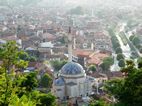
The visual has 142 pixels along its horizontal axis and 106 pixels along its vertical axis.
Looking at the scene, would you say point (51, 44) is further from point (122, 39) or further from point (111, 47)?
point (122, 39)

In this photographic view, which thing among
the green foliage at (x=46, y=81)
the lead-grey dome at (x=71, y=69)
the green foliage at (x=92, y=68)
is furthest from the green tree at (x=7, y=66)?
the green foliage at (x=92, y=68)

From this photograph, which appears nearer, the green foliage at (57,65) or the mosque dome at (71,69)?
the mosque dome at (71,69)

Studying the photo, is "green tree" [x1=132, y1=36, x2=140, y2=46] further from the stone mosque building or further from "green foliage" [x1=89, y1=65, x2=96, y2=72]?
the stone mosque building

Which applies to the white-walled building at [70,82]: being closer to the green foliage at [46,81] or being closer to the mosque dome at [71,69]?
the mosque dome at [71,69]

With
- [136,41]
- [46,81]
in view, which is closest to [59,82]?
[46,81]

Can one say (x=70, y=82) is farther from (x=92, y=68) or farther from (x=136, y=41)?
(x=136, y=41)

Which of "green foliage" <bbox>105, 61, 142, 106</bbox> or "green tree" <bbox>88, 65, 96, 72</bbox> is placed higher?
"green tree" <bbox>88, 65, 96, 72</bbox>

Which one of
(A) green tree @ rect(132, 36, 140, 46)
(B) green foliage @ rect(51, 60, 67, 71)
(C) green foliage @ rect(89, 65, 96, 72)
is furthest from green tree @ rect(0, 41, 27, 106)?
(A) green tree @ rect(132, 36, 140, 46)

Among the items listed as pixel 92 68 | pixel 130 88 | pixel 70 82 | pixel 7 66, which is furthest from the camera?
pixel 92 68
